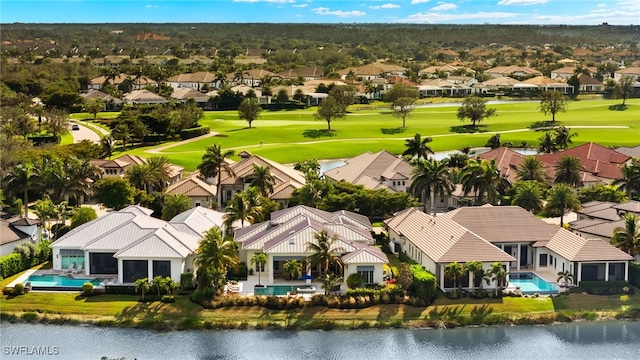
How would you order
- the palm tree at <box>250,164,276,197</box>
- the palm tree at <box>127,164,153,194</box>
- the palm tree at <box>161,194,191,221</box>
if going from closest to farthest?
1. the palm tree at <box>161,194,191,221</box>
2. the palm tree at <box>250,164,276,197</box>
3. the palm tree at <box>127,164,153,194</box>

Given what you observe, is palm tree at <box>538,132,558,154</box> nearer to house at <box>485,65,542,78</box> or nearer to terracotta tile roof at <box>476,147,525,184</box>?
terracotta tile roof at <box>476,147,525,184</box>

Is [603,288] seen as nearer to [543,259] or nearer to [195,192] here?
[543,259]

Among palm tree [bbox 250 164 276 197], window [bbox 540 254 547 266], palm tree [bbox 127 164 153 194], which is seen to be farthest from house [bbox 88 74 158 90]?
window [bbox 540 254 547 266]

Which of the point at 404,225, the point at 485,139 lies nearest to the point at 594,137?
the point at 485,139

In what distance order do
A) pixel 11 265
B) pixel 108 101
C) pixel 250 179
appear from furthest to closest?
pixel 108 101 → pixel 250 179 → pixel 11 265

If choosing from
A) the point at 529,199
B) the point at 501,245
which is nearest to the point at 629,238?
the point at 501,245

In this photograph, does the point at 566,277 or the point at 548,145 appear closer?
the point at 566,277

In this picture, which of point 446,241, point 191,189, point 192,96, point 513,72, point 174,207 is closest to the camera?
point 446,241
